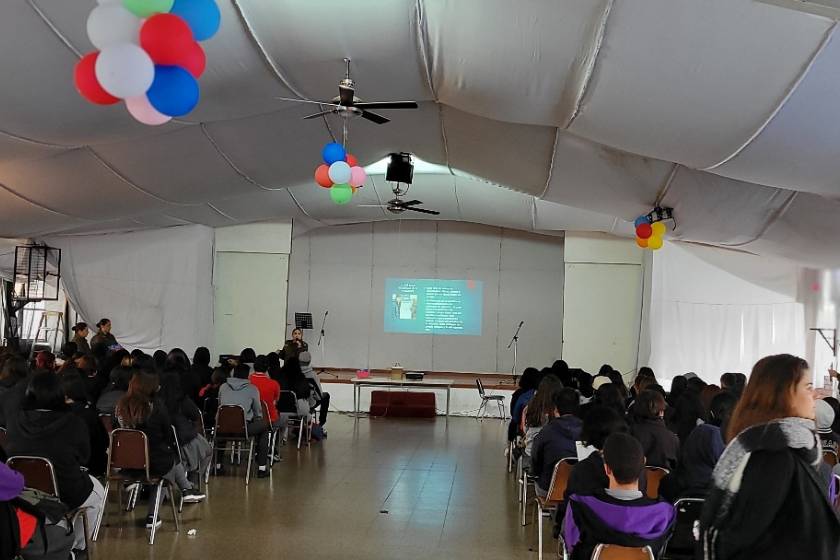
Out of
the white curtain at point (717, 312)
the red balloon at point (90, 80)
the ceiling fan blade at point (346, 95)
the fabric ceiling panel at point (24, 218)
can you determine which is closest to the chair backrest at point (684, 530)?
the red balloon at point (90, 80)

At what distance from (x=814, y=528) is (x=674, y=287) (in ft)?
29.3

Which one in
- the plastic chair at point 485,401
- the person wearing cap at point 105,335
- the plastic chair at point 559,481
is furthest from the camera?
the plastic chair at point 485,401

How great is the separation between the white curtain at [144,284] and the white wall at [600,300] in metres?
6.25

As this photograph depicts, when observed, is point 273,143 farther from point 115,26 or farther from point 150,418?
point 115,26

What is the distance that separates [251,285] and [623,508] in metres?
11.3

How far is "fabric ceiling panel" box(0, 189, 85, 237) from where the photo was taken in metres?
8.63

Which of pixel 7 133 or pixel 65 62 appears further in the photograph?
pixel 7 133

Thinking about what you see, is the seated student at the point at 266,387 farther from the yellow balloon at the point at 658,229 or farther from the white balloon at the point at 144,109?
the white balloon at the point at 144,109

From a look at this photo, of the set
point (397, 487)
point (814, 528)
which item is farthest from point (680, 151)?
point (397, 487)

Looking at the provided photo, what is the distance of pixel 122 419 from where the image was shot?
209 inches

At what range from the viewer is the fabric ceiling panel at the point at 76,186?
25.5 ft

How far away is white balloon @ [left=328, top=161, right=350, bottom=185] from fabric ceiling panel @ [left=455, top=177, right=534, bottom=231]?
516 centimetres

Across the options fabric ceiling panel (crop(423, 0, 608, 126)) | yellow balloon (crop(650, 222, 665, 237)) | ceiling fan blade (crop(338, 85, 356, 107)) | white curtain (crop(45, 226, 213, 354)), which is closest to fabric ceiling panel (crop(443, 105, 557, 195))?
yellow balloon (crop(650, 222, 665, 237))

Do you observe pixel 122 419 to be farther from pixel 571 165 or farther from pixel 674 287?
pixel 674 287
